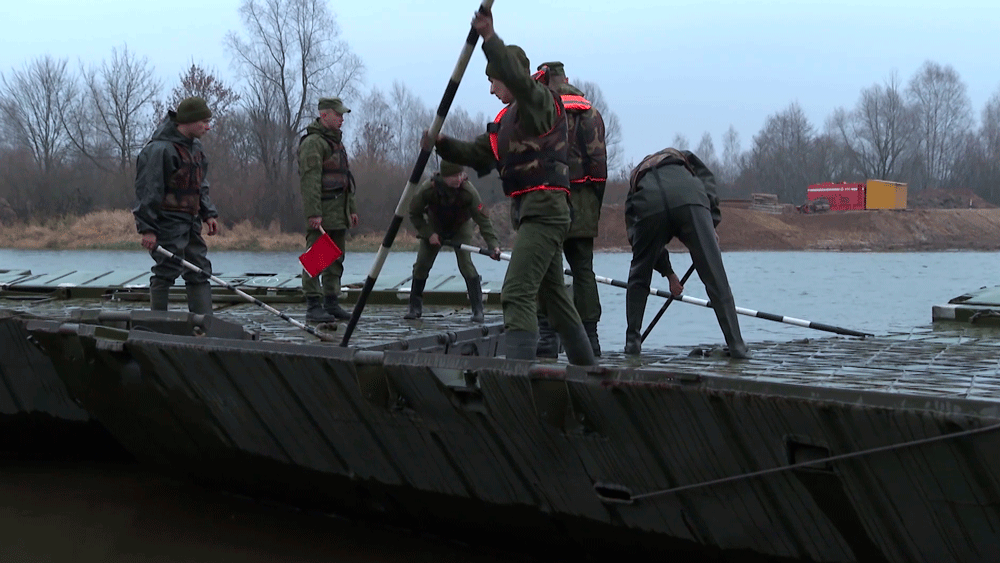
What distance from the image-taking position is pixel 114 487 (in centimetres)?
744

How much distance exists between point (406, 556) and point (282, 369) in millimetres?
1287

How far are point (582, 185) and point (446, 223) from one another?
9.17 ft

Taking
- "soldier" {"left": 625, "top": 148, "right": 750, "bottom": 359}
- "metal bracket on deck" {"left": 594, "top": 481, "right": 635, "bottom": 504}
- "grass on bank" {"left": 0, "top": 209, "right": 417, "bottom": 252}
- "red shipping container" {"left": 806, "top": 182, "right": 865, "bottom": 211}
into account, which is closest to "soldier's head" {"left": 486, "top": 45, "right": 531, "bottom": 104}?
"soldier" {"left": 625, "top": 148, "right": 750, "bottom": 359}

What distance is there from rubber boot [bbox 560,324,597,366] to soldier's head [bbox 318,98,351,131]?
374 cm

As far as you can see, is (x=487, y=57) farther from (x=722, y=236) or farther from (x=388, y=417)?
(x=722, y=236)

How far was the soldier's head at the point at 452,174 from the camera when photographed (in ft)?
29.5

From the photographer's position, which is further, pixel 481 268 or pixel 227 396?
pixel 481 268

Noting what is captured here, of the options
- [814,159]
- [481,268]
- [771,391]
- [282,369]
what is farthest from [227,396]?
[814,159]

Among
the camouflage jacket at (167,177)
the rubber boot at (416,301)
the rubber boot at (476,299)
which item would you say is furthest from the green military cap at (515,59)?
the rubber boot at (416,301)

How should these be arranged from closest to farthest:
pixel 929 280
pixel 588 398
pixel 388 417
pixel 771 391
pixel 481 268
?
1. pixel 771 391
2. pixel 588 398
3. pixel 388 417
4. pixel 929 280
5. pixel 481 268

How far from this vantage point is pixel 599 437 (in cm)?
491

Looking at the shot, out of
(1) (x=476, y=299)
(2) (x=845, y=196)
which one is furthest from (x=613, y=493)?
(2) (x=845, y=196)

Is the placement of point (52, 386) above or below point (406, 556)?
above

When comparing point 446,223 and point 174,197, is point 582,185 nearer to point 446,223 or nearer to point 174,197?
point 446,223
